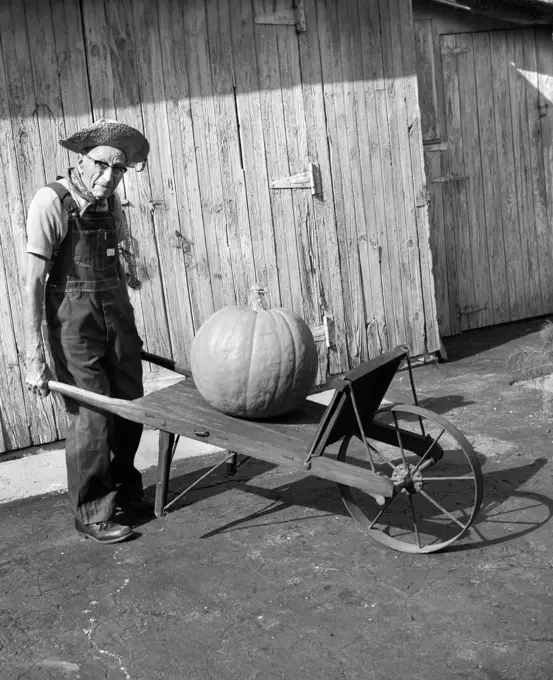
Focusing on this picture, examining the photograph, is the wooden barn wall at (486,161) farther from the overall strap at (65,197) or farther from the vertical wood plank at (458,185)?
the overall strap at (65,197)

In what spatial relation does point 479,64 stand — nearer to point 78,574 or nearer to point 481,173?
point 481,173

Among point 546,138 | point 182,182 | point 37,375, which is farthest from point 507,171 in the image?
point 37,375

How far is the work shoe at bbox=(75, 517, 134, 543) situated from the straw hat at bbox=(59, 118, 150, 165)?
1.97 meters

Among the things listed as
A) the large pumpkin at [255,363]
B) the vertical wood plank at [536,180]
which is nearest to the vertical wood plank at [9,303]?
Result: the large pumpkin at [255,363]

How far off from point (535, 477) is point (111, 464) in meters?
2.48

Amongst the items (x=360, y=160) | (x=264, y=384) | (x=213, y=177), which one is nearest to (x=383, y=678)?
(x=264, y=384)

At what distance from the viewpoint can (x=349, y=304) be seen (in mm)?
7391

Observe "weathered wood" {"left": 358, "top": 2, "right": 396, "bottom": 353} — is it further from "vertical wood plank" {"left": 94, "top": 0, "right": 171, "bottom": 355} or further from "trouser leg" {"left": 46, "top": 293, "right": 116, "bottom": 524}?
"trouser leg" {"left": 46, "top": 293, "right": 116, "bottom": 524}

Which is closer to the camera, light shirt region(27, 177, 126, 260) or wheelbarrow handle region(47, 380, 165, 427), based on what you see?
wheelbarrow handle region(47, 380, 165, 427)

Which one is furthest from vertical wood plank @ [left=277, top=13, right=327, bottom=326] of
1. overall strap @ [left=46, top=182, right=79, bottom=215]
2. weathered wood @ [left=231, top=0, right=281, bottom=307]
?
overall strap @ [left=46, top=182, right=79, bottom=215]

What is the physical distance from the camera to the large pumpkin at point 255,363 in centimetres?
416

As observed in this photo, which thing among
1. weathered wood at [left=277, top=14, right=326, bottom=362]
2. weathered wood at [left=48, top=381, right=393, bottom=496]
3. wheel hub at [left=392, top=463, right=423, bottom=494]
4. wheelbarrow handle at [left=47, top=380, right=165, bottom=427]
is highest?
weathered wood at [left=277, top=14, right=326, bottom=362]

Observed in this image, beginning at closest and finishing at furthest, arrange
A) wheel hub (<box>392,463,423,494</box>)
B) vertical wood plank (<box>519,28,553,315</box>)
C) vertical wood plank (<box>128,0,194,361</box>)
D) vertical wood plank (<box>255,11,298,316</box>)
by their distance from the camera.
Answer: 1. wheel hub (<box>392,463,423,494</box>)
2. vertical wood plank (<box>128,0,194,361</box>)
3. vertical wood plank (<box>255,11,298,316</box>)
4. vertical wood plank (<box>519,28,553,315</box>)

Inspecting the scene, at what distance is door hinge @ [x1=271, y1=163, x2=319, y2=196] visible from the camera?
274 inches
